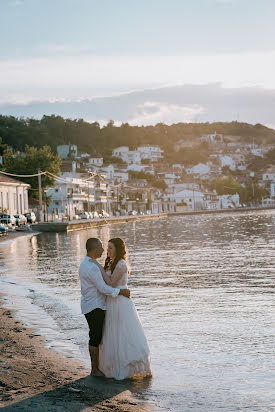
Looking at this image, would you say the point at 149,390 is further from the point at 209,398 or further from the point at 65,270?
the point at 65,270

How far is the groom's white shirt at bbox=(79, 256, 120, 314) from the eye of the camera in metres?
9.40

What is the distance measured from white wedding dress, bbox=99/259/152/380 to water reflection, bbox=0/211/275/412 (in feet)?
1.36

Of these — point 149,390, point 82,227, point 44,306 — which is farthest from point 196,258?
point 82,227

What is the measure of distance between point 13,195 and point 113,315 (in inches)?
3474

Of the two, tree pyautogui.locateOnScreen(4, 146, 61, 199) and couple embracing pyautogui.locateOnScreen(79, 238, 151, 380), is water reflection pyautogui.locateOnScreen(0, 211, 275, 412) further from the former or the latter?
tree pyautogui.locateOnScreen(4, 146, 61, 199)

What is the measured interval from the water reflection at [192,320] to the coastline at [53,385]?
1.40ft

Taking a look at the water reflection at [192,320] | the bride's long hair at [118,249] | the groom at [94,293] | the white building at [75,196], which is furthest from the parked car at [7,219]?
the bride's long hair at [118,249]

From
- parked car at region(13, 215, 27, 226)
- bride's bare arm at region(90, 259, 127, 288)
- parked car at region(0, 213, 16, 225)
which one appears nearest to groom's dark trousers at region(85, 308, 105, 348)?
bride's bare arm at region(90, 259, 127, 288)

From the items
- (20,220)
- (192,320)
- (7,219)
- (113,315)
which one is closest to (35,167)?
(20,220)

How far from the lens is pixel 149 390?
9.29 metres

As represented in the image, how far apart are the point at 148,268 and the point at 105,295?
18.8 meters

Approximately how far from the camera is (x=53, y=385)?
30.5 feet

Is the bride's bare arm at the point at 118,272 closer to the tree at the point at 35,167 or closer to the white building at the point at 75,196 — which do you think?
the tree at the point at 35,167

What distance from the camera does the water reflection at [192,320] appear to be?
30.8 feet
